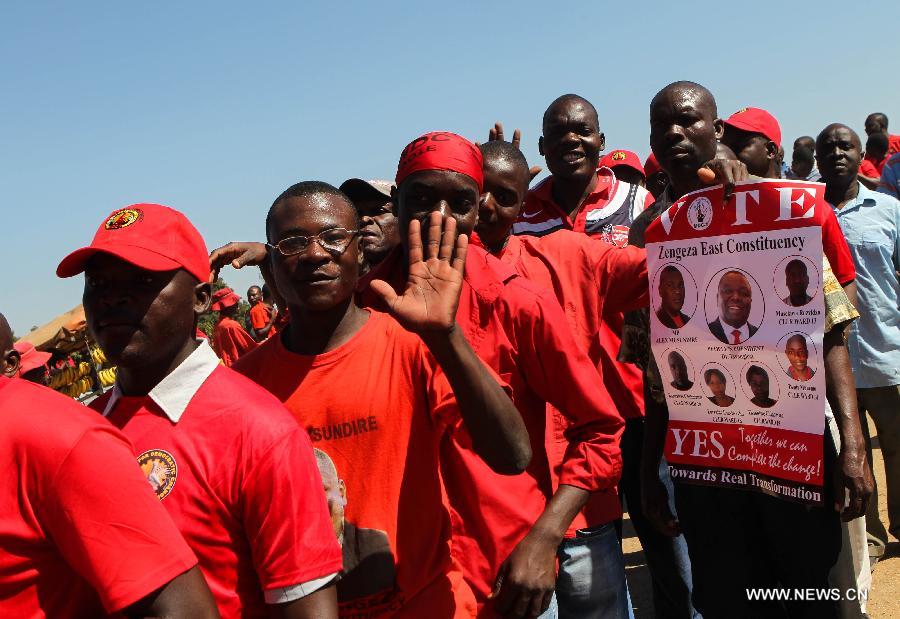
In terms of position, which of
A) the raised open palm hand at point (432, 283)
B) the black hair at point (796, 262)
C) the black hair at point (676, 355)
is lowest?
the black hair at point (676, 355)

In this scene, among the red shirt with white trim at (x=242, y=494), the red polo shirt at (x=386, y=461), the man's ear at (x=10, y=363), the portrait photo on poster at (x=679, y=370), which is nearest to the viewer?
the red shirt with white trim at (x=242, y=494)

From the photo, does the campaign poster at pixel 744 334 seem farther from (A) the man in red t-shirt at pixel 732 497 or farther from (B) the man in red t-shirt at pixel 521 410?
(B) the man in red t-shirt at pixel 521 410

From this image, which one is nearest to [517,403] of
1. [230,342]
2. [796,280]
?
[796,280]

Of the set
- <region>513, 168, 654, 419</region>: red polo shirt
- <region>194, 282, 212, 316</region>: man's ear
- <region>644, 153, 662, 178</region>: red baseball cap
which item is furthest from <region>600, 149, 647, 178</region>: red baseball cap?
<region>194, 282, 212, 316</region>: man's ear

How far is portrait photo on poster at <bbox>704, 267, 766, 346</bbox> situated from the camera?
3.05 m

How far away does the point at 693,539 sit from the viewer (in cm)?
335

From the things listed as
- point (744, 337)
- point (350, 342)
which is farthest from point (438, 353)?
point (744, 337)

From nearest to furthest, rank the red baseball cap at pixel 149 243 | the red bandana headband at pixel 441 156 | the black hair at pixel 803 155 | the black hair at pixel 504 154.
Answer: the red baseball cap at pixel 149 243
the red bandana headband at pixel 441 156
the black hair at pixel 504 154
the black hair at pixel 803 155

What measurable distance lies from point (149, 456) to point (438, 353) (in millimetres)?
687

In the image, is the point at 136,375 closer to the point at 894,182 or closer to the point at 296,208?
the point at 296,208

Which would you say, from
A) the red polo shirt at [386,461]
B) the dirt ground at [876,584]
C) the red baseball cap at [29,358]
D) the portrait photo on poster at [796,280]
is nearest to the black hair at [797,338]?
the portrait photo on poster at [796,280]

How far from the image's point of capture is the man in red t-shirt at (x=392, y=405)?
2.11 metres

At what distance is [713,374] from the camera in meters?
3.20

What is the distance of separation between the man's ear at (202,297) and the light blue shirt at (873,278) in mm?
4554
